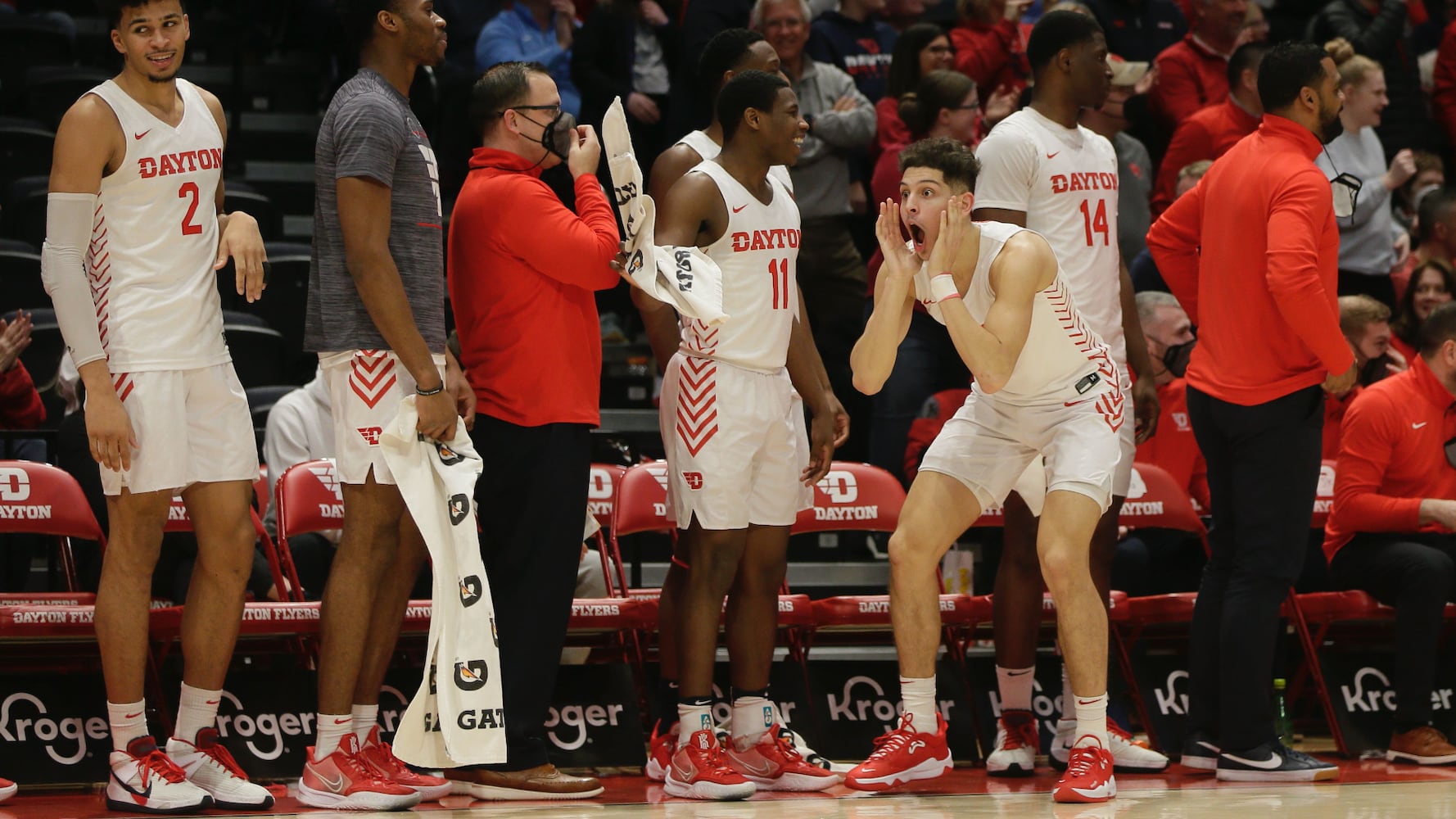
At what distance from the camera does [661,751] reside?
538cm

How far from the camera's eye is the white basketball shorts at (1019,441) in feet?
16.9

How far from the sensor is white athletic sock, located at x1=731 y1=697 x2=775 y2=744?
5383 mm

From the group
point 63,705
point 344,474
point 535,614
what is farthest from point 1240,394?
point 63,705

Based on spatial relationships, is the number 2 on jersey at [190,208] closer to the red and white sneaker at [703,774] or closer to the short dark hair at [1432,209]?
the red and white sneaker at [703,774]

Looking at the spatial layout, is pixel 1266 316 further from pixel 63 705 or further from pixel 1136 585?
pixel 63 705

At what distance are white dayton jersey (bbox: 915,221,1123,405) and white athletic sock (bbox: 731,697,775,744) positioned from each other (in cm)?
124

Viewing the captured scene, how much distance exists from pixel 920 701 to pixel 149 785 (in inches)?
88.8

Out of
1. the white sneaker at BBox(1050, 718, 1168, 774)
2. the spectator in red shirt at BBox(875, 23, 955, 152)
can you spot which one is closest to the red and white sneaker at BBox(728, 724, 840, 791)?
the white sneaker at BBox(1050, 718, 1168, 774)

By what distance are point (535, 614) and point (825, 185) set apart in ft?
12.6

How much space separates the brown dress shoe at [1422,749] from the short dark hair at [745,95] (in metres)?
3.25

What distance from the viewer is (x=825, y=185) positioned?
8312 mm

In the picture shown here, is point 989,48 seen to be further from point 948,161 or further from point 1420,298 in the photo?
point 948,161

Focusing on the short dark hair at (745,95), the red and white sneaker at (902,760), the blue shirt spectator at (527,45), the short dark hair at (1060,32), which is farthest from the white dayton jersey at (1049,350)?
the blue shirt spectator at (527,45)

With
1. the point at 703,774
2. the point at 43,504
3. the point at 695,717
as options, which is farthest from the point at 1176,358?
the point at 43,504
